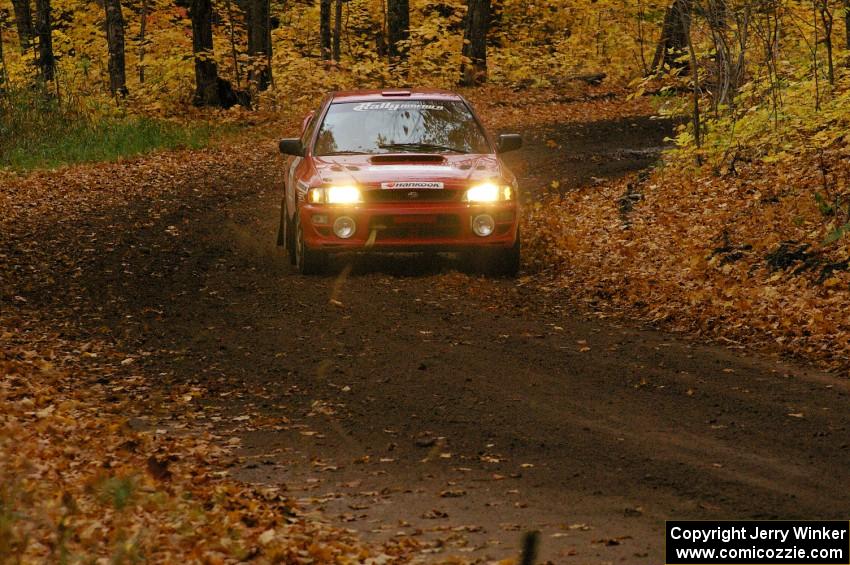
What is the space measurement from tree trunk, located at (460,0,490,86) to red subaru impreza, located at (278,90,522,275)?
20.6m

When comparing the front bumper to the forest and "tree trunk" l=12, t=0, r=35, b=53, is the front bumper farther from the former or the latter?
"tree trunk" l=12, t=0, r=35, b=53

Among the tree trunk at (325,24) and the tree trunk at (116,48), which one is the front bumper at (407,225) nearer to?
the tree trunk at (116,48)

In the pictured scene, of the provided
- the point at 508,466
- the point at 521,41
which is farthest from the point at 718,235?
the point at 521,41

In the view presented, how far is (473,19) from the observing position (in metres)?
32.4

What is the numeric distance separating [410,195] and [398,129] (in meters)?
1.27

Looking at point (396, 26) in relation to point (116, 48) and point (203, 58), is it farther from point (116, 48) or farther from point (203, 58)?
point (116, 48)

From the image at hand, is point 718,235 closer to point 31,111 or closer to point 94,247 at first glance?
point 94,247

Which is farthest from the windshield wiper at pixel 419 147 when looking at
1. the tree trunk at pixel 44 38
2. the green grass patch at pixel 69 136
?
the tree trunk at pixel 44 38

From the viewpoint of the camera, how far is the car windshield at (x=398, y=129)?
12039 millimetres

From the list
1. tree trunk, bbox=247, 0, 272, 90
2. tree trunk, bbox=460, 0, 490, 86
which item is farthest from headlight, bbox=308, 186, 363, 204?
tree trunk, bbox=460, 0, 490, 86

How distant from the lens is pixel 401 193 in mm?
11242

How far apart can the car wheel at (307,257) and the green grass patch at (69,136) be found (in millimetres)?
10548

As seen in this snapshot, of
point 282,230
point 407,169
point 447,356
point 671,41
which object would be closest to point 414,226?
point 407,169

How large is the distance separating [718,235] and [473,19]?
2098 cm
